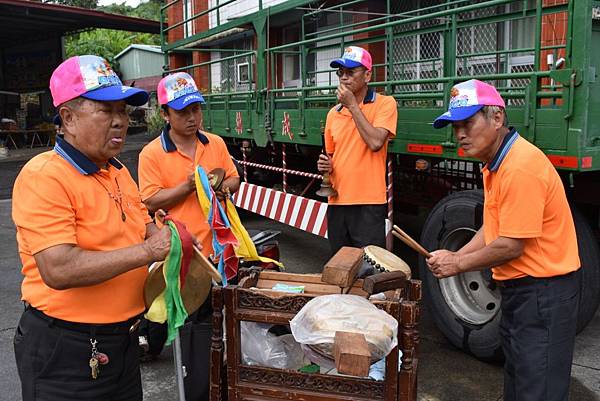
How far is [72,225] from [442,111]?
108 inches

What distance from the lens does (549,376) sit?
2428 mm

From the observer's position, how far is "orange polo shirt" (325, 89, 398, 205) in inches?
156

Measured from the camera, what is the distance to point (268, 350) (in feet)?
8.22

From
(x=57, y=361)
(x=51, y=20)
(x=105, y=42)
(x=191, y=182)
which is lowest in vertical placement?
(x=57, y=361)

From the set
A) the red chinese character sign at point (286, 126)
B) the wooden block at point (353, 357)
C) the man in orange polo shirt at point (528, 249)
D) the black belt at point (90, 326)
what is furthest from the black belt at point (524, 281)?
the red chinese character sign at point (286, 126)

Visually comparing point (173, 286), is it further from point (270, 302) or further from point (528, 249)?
point (528, 249)

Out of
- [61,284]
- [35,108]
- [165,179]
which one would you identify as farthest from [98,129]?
[35,108]

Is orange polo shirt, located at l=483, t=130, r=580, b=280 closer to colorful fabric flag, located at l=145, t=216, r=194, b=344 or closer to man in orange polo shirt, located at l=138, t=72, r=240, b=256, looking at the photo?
colorful fabric flag, located at l=145, t=216, r=194, b=344

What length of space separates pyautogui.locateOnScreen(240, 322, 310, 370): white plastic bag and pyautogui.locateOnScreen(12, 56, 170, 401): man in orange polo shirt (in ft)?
1.90

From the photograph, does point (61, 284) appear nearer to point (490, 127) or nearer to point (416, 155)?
point (490, 127)

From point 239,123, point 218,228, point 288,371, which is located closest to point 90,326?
point 288,371

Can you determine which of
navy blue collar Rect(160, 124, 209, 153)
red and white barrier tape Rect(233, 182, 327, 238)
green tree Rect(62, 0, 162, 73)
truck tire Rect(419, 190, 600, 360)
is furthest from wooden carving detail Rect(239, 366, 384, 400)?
green tree Rect(62, 0, 162, 73)

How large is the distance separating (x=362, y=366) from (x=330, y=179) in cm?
232

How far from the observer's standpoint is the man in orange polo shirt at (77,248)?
6.13 ft
